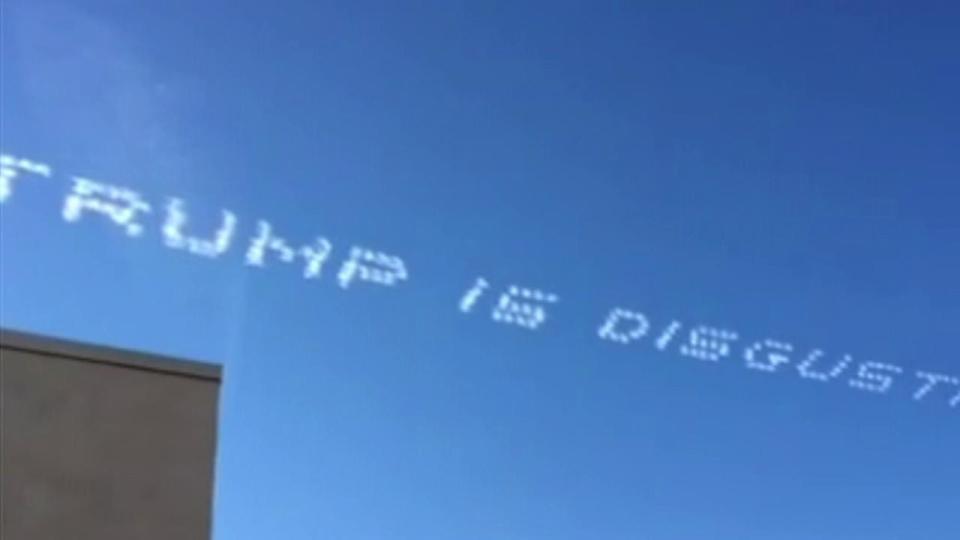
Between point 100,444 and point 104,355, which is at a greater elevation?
point 104,355

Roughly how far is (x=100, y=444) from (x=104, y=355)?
447 millimetres

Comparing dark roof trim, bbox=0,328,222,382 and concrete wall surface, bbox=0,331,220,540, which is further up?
dark roof trim, bbox=0,328,222,382

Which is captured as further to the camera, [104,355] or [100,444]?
[104,355]

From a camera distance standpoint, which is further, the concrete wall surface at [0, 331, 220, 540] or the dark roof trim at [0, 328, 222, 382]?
the dark roof trim at [0, 328, 222, 382]

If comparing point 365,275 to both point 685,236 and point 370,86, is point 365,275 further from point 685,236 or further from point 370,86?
point 685,236

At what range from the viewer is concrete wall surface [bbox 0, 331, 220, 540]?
5434 millimetres

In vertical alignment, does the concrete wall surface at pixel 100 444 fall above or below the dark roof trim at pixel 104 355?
below

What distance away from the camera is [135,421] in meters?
5.77

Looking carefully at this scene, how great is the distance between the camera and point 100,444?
5.65m

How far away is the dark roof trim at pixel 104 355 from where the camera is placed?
5750mm

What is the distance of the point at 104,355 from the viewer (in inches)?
232

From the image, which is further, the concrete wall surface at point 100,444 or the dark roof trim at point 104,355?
the dark roof trim at point 104,355

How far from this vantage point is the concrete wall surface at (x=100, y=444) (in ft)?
17.8

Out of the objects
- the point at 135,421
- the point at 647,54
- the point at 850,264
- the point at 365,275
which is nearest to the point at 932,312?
the point at 850,264
